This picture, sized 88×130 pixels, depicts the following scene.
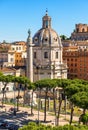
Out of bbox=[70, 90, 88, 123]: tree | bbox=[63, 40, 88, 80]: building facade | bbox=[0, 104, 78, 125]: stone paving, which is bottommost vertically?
bbox=[0, 104, 78, 125]: stone paving

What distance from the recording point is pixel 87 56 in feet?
323

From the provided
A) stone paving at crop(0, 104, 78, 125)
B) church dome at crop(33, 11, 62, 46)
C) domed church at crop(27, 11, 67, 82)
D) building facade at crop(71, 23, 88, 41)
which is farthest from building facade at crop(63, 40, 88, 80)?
building facade at crop(71, 23, 88, 41)

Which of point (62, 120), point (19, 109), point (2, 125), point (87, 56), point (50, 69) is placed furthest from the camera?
point (87, 56)

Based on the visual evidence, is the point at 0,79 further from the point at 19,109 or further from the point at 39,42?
the point at 39,42

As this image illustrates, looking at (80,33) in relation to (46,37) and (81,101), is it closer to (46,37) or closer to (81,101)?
(46,37)

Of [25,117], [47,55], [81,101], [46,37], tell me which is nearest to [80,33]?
[46,37]

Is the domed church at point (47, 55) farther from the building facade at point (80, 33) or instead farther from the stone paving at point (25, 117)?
the building facade at point (80, 33)

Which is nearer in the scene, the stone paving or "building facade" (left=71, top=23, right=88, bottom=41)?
the stone paving

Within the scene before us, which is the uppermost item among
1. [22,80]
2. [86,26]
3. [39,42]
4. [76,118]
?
[86,26]

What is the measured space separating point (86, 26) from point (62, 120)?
97.0 metres

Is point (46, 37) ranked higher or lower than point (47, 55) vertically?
higher

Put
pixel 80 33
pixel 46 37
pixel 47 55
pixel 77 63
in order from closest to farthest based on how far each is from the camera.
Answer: pixel 47 55 < pixel 46 37 < pixel 77 63 < pixel 80 33

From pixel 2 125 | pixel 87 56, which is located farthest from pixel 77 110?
pixel 87 56

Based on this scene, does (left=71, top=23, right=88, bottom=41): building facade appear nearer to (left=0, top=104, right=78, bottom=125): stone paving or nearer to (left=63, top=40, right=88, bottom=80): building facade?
(left=63, top=40, right=88, bottom=80): building facade
